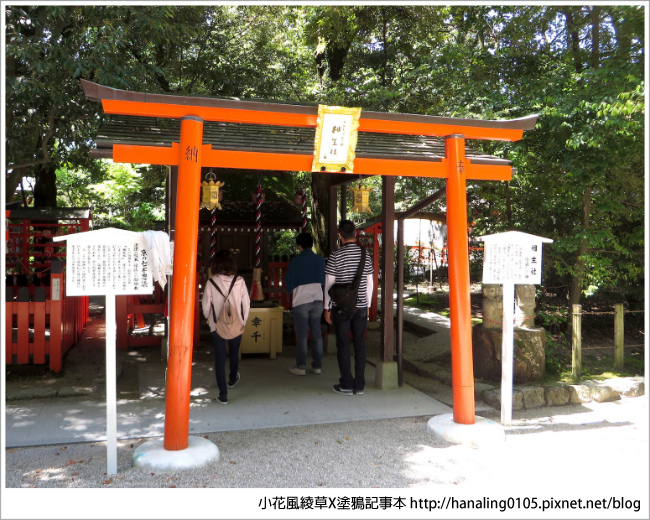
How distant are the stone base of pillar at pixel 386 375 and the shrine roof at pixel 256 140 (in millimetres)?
2752

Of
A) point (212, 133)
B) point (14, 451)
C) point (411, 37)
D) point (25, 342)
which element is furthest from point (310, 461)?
point (411, 37)

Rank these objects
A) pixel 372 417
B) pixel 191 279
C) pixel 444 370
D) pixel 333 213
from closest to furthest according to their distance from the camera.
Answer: pixel 191 279, pixel 372 417, pixel 444 370, pixel 333 213

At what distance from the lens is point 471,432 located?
5.04 m

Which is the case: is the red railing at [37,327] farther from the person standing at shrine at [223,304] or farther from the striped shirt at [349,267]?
the striped shirt at [349,267]

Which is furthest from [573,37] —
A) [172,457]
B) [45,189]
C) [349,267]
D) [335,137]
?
[45,189]

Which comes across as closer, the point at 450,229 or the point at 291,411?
the point at 450,229

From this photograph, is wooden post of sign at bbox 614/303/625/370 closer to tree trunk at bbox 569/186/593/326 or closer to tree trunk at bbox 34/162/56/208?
tree trunk at bbox 569/186/593/326

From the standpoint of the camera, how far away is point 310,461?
15.0 ft

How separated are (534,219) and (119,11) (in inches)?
295

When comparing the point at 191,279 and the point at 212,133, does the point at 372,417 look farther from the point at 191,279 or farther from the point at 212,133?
the point at 212,133

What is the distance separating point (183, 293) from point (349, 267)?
2.37 m

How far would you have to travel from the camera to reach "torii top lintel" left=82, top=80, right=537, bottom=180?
4516 mm

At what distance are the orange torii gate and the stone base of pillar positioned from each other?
5.00 feet

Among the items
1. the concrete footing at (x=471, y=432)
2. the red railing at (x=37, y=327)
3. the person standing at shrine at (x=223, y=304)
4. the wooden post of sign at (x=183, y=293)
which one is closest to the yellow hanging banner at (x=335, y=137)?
the wooden post of sign at (x=183, y=293)
